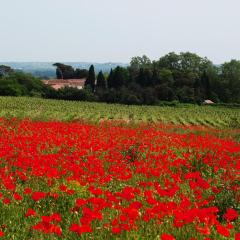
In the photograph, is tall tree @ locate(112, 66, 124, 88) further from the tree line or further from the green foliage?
the green foliage

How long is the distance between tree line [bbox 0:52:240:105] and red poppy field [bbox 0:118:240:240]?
66.5 meters

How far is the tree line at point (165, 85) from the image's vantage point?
8188 cm

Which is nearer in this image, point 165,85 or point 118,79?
point 165,85

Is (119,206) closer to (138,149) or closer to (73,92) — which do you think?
(138,149)

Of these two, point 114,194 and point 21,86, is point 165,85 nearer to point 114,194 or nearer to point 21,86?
point 21,86

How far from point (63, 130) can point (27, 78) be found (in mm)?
79530

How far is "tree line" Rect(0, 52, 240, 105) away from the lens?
81875 mm

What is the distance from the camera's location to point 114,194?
7.79 m

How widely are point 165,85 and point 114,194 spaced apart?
3250 inches

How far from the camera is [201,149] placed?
14.7 metres

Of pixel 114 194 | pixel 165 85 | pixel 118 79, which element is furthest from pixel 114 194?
pixel 118 79

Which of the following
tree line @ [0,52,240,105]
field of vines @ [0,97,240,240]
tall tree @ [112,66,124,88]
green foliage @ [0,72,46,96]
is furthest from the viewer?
tall tree @ [112,66,124,88]

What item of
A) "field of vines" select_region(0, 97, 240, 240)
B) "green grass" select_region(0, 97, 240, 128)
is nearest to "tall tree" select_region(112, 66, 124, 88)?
"green grass" select_region(0, 97, 240, 128)

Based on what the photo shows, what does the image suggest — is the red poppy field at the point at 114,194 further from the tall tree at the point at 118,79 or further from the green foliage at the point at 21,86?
the tall tree at the point at 118,79
